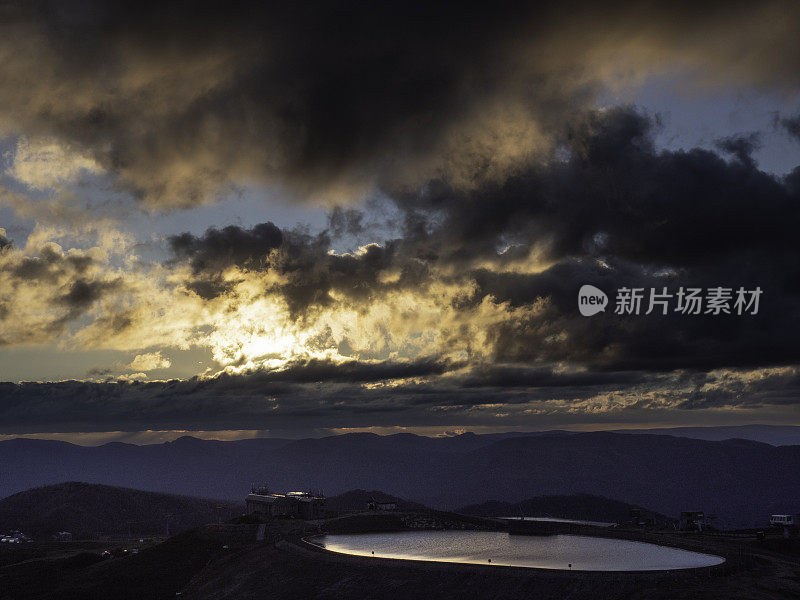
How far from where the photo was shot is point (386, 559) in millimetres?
109438

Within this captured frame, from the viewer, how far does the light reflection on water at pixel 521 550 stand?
10650 cm

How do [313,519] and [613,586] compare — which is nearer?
[613,586]

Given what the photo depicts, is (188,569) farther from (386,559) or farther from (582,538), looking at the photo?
(582,538)

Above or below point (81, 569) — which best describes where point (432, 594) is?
above

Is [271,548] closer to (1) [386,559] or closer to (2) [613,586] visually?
(1) [386,559]

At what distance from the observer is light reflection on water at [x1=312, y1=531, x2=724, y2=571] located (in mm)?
106500

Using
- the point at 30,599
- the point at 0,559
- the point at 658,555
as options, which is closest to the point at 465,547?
the point at 658,555

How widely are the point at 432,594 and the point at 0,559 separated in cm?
14533

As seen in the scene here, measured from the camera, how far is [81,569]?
161 m

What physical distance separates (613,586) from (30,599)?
375 ft

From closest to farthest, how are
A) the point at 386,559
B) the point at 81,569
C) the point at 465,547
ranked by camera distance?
the point at 386,559, the point at 465,547, the point at 81,569

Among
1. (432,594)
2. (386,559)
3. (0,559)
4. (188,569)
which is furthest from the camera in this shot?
(0,559)

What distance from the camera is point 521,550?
409 feet

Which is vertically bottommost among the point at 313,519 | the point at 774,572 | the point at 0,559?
the point at 0,559
